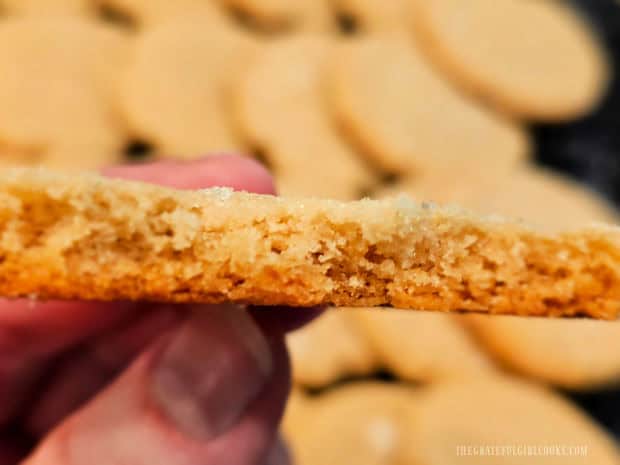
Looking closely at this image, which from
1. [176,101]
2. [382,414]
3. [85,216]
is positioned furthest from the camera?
[176,101]

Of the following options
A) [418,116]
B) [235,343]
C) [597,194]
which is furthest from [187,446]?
[597,194]

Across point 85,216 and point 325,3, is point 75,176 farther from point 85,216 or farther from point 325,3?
point 325,3

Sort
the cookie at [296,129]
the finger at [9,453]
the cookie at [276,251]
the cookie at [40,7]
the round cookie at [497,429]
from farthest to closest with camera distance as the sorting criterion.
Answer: the cookie at [40,7], the cookie at [296,129], the round cookie at [497,429], the finger at [9,453], the cookie at [276,251]

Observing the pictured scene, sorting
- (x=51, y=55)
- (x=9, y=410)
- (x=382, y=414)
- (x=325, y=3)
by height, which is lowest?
(x=382, y=414)

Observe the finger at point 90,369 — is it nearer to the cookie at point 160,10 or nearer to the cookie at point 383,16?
the cookie at point 160,10

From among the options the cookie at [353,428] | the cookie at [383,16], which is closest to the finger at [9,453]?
the cookie at [353,428]

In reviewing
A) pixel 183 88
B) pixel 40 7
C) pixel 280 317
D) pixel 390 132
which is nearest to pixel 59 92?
pixel 183 88

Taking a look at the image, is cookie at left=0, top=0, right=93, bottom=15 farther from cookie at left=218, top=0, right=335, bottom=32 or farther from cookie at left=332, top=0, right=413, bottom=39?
cookie at left=332, top=0, right=413, bottom=39
